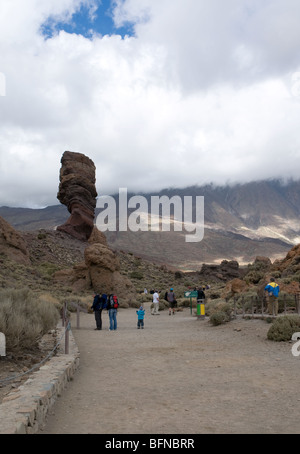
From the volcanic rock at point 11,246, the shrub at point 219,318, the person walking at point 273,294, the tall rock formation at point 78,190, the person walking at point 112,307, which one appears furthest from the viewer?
the tall rock formation at point 78,190

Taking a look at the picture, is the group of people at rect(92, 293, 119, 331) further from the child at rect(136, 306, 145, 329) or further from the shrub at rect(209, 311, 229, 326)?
the shrub at rect(209, 311, 229, 326)

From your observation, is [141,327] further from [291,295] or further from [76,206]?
[76,206]

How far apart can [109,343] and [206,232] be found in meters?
128

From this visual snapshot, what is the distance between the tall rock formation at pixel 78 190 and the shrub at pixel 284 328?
169 ft

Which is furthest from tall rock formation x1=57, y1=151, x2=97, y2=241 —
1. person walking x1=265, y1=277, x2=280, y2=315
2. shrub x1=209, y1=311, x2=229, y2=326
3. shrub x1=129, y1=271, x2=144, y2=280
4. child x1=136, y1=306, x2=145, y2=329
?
person walking x1=265, y1=277, x2=280, y2=315

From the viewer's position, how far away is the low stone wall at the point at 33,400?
4.32 meters

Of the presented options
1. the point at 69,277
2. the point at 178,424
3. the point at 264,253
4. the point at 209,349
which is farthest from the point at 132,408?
the point at 264,253

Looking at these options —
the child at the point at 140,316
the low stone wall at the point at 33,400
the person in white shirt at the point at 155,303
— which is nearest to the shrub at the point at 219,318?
the child at the point at 140,316

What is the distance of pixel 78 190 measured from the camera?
60.8m

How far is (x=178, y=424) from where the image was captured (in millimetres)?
5133

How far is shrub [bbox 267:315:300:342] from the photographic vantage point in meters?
11.4

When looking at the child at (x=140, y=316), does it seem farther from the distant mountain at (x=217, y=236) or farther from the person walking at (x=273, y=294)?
the distant mountain at (x=217, y=236)

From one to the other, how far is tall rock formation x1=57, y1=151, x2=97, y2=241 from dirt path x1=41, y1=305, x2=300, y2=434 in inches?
1968

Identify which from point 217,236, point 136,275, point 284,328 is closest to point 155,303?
point 284,328
